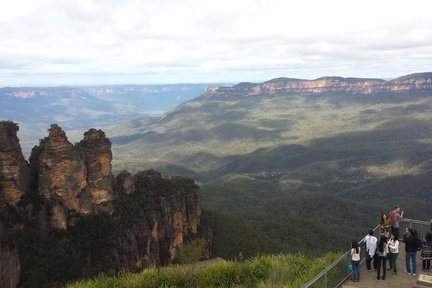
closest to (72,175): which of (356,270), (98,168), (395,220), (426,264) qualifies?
(98,168)

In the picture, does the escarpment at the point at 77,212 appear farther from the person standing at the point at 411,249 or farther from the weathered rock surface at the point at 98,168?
the person standing at the point at 411,249

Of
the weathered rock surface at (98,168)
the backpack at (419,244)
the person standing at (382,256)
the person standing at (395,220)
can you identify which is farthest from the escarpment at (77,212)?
the backpack at (419,244)

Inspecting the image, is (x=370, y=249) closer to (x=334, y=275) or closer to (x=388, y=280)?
(x=388, y=280)

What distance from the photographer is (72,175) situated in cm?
6294

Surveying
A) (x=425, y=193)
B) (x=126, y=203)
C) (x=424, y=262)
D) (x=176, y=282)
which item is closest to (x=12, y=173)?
(x=126, y=203)

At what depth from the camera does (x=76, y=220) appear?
63031mm

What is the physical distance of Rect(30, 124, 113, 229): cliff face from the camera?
60094 millimetres

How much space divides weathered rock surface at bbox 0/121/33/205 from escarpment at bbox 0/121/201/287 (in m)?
0.11

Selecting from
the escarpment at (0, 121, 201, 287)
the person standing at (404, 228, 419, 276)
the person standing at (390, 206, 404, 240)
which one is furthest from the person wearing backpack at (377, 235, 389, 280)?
the escarpment at (0, 121, 201, 287)

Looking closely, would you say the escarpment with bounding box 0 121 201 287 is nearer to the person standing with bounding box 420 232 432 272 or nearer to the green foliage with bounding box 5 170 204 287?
the green foliage with bounding box 5 170 204 287

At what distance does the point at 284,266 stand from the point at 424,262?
8.06m

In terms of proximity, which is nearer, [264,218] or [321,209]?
[264,218]

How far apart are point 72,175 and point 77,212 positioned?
5.49m

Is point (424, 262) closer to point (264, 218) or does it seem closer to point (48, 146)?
point (48, 146)
